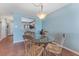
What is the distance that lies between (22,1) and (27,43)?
674 millimetres

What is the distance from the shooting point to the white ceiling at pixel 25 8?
5.74 ft

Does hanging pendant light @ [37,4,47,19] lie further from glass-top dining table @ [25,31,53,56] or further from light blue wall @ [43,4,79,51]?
glass-top dining table @ [25,31,53,56]

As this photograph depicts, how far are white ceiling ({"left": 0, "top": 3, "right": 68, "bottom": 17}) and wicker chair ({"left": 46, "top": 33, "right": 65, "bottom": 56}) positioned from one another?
1.45ft

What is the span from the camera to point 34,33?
180 centimetres

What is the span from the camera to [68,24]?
70.9 inches

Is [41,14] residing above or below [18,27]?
above

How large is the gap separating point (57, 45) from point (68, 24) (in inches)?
15.0

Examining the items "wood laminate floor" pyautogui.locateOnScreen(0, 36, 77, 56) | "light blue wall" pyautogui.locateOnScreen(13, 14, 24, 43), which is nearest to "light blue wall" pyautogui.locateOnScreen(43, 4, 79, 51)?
"wood laminate floor" pyautogui.locateOnScreen(0, 36, 77, 56)

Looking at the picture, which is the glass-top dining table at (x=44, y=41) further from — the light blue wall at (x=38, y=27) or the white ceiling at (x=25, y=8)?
the white ceiling at (x=25, y=8)

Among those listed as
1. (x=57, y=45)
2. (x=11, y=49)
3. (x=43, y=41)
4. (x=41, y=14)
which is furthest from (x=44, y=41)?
(x=11, y=49)

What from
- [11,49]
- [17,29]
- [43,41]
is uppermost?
[17,29]

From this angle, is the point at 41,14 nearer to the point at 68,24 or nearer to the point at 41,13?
the point at 41,13

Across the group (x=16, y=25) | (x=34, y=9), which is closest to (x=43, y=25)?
(x=34, y=9)

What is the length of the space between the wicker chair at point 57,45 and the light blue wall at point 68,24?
73 mm
